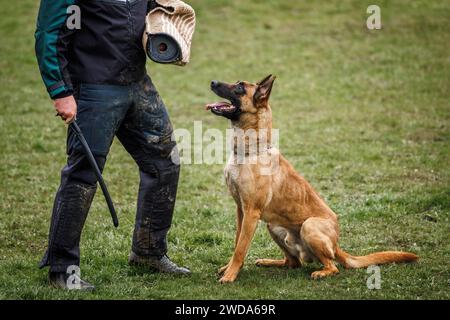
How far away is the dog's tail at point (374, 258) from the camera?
20.2 ft

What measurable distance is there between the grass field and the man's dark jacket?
64.4 inches

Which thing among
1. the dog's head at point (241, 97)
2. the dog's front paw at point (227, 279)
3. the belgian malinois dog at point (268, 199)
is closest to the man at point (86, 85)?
the dog's head at point (241, 97)

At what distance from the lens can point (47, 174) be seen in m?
9.64

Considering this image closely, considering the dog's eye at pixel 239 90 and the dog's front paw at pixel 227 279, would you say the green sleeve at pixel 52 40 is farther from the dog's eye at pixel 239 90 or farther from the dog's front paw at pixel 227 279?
the dog's front paw at pixel 227 279

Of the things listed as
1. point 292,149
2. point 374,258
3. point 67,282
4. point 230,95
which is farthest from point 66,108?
point 292,149

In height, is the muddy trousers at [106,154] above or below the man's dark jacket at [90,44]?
below

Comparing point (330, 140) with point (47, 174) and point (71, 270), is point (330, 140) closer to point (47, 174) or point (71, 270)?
point (47, 174)

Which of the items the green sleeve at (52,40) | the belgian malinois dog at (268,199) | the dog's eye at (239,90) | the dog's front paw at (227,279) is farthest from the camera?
the dog's eye at (239,90)

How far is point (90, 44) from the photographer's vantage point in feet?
18.1

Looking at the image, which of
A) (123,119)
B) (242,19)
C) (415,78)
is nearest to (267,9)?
(242,19)

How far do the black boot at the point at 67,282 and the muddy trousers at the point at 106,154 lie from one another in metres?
0.06

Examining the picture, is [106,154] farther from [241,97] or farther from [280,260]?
[280,260]

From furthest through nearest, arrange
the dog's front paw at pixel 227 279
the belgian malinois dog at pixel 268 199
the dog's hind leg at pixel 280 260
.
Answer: the dog's hind leg at pixel 280 260 < the belgian malinois dog at pixel 268 199 < the dog's front paw at pixel 227 279

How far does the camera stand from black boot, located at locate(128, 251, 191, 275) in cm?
618
